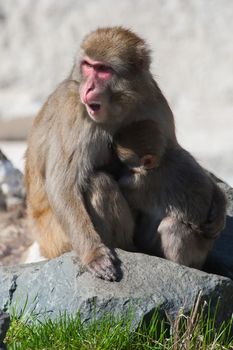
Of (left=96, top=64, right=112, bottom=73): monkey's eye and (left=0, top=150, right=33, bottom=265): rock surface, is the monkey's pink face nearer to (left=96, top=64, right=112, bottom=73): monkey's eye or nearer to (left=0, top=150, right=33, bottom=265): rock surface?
(left=96, top=64, right=112, bottom=73): monkey's eye

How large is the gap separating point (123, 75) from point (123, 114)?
10.1 inches

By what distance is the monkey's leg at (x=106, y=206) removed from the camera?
6551 mm

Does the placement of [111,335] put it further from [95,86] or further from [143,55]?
[143,55]

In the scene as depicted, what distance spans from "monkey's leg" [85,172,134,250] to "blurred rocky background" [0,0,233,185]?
19.6ft

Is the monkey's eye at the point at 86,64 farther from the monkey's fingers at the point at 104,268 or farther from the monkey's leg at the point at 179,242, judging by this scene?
the monkey's fingers at the point at 104,268

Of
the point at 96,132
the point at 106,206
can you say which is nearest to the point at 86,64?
the point at 96,132

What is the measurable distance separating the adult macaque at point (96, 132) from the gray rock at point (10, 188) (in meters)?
2.96

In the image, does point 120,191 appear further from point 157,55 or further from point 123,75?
point 157,55

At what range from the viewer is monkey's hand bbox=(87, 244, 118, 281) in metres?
6.12

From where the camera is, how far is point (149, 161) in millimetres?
6598

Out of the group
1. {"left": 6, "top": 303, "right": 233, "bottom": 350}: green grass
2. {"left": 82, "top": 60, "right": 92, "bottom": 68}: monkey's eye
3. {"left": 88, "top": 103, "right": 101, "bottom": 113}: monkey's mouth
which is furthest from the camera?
{"left": 82, "top": 60, "right": 92, "bottom": 68}: monkey's eye

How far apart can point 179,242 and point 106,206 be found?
1.84 feet

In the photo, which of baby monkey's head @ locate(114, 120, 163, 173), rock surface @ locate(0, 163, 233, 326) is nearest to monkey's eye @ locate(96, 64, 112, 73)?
baby monkey's head @ locate(114, 120, 163, 173)

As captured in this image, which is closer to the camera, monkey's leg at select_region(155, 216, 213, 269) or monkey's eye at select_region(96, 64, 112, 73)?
monkey's eye at select_region(96, 64, 112, 73)
